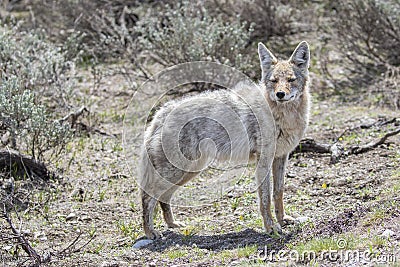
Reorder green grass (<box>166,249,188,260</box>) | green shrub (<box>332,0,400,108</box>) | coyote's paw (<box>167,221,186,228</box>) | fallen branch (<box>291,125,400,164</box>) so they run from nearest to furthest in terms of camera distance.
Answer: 1. green grass (<box>166,249,188,260</box>)
2. coyote's paw (<box>167,221,186,228</box>)
3. fallen branch (<box>291,125,400,164</box>)
4. green shrub (<box>332,0,400,108</box>)

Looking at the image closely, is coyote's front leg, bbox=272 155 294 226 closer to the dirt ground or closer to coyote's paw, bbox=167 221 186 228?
the dirt ground

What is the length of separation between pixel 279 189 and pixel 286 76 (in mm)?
1099

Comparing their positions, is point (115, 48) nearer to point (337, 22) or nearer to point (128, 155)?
point (128, 155)

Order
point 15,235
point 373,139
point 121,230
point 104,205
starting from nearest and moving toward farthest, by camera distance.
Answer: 1. point 15,235
2. point 121,230
3. point 104,205
4. point 373,139

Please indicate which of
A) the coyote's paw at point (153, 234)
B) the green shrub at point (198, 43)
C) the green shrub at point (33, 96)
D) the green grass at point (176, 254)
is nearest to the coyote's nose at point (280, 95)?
the green grass at point (176, 254)

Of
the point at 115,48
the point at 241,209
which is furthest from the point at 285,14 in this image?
the point at 241,209

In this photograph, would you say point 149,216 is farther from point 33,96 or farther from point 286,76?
point 33,96

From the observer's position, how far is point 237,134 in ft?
19.1

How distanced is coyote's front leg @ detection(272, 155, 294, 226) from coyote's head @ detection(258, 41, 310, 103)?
654mm

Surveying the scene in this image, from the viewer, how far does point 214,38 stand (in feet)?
31.3

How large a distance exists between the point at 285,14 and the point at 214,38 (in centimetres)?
251

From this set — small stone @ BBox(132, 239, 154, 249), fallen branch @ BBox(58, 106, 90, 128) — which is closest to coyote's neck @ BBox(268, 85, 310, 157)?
small stone @ BBox(132, 239, 154, 249)

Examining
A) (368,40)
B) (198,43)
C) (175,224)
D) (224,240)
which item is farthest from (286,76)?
(368,40)

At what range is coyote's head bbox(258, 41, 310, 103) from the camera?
5.57 meters
